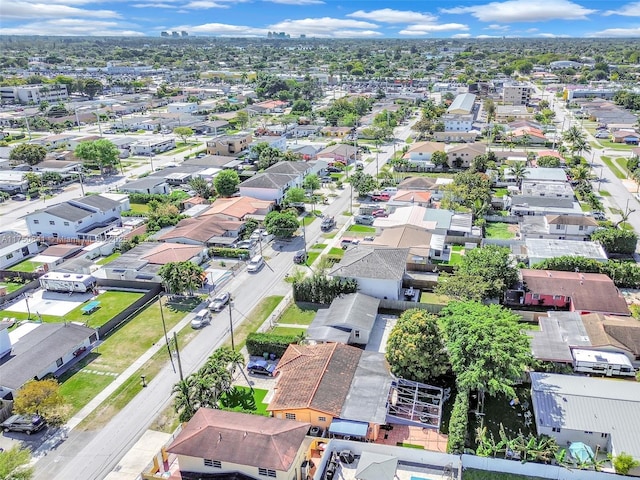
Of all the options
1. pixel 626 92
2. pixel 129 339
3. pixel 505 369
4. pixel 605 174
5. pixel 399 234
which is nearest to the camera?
pixel 505 369

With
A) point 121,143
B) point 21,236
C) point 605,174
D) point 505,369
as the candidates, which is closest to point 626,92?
point 605,174

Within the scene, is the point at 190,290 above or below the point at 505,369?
below

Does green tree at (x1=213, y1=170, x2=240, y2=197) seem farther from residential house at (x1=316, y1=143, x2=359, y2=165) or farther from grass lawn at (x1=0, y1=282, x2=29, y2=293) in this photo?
grass lawn at (x1=0, y1=282, x2=29, y2=293)

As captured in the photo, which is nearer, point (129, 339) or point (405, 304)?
point (129, 339)

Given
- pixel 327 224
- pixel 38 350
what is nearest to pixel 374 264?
pixel 327 224

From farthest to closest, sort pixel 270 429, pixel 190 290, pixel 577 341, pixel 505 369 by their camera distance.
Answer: pixel 190 290 → pixel 577 341 → pixel 505 369 → pixel 270 429

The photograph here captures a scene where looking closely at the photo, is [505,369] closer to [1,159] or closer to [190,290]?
[190,290]

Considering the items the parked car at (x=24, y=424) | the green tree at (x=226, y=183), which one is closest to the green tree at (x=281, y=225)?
the green tree at (x=226, y=183)

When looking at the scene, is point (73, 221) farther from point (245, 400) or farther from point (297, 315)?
point (245, 400)
